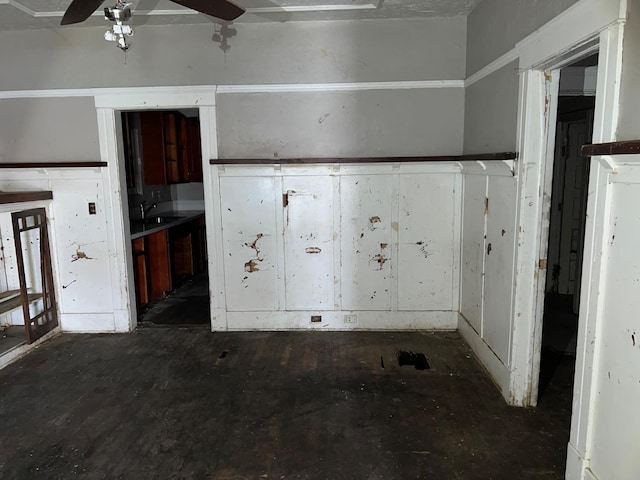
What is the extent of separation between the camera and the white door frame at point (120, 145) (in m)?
3.72

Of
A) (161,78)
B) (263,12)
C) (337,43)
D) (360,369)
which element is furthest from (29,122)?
(360,369)

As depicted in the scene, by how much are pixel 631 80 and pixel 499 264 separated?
59.1 inches

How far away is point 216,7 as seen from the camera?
7.19 feet

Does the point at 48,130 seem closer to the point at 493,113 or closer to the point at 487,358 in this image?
the point at 493,113

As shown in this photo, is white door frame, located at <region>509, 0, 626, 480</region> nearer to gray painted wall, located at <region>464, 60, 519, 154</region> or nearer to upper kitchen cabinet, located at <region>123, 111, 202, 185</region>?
gray painted wall, located at <region>464, 60, 519, 154</region>

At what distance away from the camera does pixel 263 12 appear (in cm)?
342

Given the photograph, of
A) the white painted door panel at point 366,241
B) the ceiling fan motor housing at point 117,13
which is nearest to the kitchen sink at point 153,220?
the white painted door panel at point 366,241

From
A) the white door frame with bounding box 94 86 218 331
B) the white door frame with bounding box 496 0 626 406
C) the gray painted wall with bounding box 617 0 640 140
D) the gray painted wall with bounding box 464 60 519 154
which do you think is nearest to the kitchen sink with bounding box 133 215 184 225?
the white door frame with bounding box 94 86 218 331

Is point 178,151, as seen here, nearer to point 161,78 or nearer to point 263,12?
point 161,78

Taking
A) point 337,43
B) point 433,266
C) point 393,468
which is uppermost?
point 337,43

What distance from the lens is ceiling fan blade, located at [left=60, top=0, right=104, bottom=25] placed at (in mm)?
2098

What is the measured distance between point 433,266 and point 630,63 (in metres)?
2.42

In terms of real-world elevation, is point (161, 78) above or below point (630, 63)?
above

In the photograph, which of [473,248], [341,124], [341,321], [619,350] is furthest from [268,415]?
[341,124]
